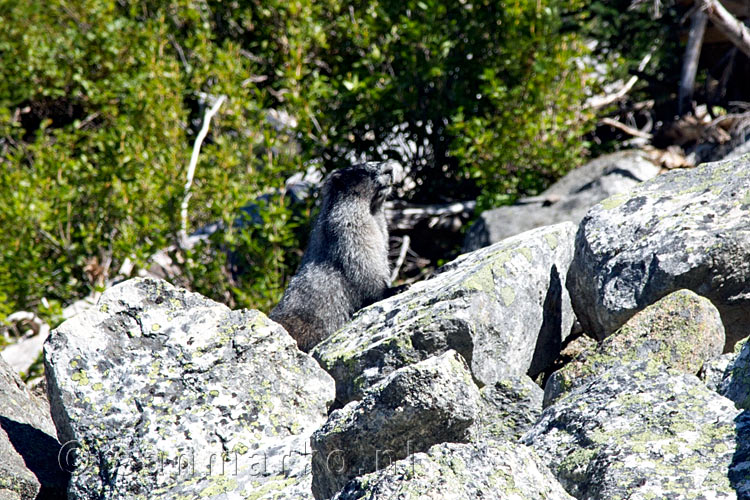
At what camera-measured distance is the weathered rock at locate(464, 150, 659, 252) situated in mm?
8219

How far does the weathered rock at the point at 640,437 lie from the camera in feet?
10.3

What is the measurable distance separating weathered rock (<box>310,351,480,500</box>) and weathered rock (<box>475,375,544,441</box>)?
2.37 feet

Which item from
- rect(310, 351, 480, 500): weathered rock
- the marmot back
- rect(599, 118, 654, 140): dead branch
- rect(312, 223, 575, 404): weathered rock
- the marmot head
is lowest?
rect(310, 351, 480, 500): weathered rock

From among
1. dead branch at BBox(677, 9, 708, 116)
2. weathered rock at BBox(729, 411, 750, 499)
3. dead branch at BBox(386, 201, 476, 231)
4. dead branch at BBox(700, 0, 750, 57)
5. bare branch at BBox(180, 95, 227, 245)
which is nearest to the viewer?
weathered rock at BBox(729, 411, 750, 499)

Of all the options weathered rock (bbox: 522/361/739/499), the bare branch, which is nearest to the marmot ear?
the bare branch

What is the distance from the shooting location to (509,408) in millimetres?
4371

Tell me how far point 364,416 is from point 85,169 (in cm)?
816

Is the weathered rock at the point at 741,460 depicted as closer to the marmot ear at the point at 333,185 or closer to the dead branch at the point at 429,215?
the marmot ear at the point at 333,185

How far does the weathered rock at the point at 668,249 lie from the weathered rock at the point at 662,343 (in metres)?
0.36

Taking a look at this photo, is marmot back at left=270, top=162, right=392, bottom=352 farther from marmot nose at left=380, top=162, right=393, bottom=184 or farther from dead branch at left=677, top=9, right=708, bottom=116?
dead branch at left=677, top=9, right=708, bottom=116

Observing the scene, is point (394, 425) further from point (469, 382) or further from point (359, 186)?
point (359, 186)

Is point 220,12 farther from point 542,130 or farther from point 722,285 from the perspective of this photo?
point 722,285

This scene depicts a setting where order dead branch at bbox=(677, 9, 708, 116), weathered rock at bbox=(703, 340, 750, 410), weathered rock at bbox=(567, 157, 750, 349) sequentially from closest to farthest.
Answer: weathered rock at bbox=(703, 340, 750, 410) → weathered rock at bbox=(567, 157, 750, 349) → dead branch at bbox=(677, 9, 708, 116)

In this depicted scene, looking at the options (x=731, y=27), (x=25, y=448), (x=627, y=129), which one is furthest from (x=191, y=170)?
(x=731, y=27)
